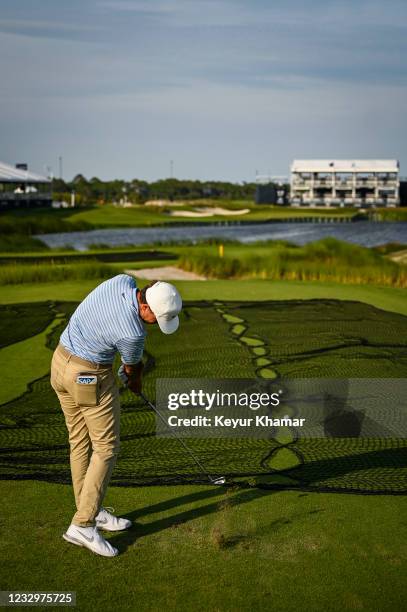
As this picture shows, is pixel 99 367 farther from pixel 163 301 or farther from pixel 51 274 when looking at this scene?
pixel 51 274

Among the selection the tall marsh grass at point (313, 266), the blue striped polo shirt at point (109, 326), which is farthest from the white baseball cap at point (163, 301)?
the tall marsh grass at point (313, 266)

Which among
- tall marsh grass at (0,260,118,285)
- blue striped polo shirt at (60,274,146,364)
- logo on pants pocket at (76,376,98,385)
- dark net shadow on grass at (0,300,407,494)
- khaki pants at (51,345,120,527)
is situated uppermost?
blue striped polo shirt at (60,274,146,364)

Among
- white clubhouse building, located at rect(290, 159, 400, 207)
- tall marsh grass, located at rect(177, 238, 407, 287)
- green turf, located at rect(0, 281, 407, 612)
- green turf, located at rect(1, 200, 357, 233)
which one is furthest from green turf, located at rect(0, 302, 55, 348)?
white clubhouse building, located at rect(290, 159, 400, 207)

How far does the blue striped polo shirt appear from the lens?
14.5 ft

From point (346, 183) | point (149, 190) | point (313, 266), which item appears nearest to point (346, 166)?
point (346, 183)

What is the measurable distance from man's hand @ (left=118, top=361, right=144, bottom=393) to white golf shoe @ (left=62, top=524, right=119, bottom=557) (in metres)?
0.86

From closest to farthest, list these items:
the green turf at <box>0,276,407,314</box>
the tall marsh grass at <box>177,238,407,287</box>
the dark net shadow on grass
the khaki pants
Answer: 1. the khaki pants
2. the dark net shadow on grass
3. the green turf at <box>0,276,407,314</box>
4. the tall marsh grass at <box>177,238,407,287</box>

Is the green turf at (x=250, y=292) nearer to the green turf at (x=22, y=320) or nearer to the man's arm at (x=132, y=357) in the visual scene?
the green turf at (x=22, y=320)

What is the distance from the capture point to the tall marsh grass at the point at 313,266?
58.6 ft

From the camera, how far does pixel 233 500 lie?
520 centimetres

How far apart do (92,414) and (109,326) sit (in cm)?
54

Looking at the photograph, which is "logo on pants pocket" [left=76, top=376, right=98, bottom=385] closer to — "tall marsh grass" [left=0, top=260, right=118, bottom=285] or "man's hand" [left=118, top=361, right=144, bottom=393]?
"man's hand" [left=118, top=361, right=144, bottom=393]

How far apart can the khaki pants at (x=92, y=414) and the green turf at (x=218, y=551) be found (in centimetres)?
29

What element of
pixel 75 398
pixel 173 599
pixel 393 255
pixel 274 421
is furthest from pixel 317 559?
pixel 393 255
